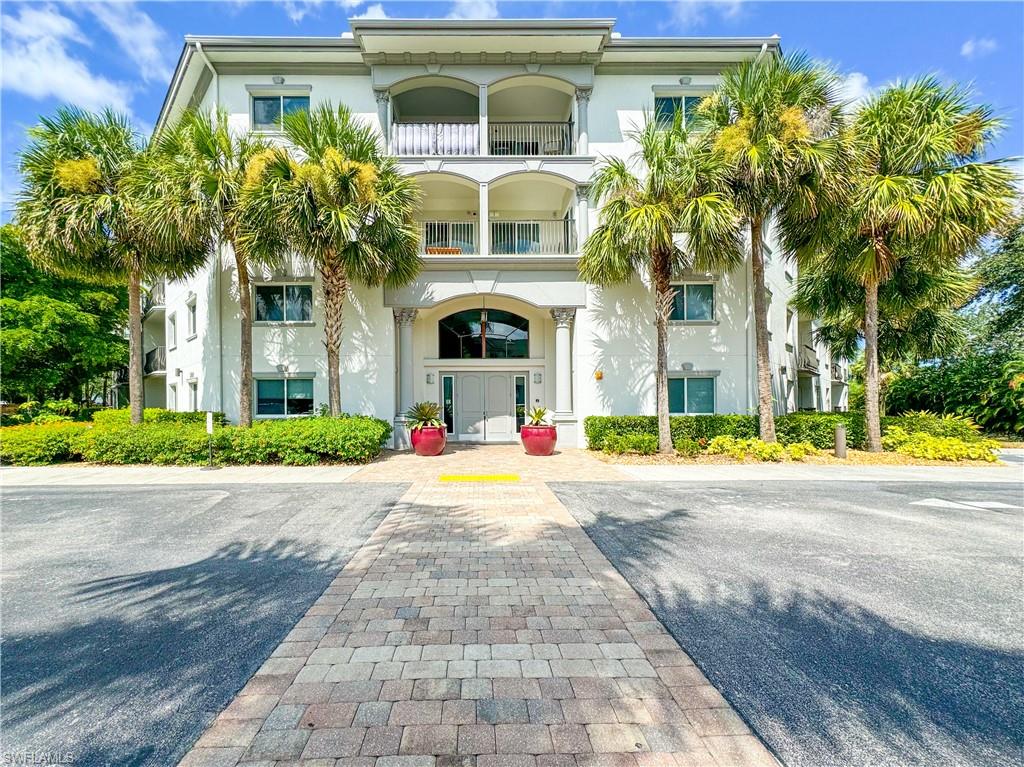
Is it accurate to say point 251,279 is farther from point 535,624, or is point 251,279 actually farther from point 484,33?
point 535,624

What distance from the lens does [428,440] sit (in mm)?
12859

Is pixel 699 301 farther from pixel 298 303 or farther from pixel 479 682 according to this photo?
pixel 479 682

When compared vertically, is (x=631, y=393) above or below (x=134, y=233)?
below

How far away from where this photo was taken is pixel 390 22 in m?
13.8

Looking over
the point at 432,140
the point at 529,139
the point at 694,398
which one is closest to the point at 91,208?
the point at 432,140

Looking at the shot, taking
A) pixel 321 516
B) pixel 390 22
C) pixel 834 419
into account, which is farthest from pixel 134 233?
A: pixel 834 419

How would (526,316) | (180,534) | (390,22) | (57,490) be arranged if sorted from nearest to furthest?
(180,534) < (57,490) < (390,22) < (526,316)

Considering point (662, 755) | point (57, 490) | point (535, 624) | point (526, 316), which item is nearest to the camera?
point (662, 755)

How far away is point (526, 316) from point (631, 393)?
4889 mm

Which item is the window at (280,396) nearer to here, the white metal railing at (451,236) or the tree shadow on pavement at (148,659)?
the white metal railing at (451,236)

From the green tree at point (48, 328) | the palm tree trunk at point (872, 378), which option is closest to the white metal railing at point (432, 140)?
the palm tree trunk at point (872, 378)

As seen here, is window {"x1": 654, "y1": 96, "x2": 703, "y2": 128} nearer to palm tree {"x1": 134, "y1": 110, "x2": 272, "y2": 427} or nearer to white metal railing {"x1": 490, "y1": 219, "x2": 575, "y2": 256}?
white metal railing {"x1": 490, "y1": 219, "x2": 575, "y2": 256}

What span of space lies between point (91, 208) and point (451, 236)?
9.66 m

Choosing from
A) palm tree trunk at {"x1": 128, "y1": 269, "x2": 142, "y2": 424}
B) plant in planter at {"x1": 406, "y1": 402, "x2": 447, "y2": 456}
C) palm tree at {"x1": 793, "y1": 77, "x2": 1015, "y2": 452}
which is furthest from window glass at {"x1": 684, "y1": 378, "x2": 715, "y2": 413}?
palm tree trunk at {"x1": 128, "y1": 269, "x2": 142, "y2": 424}
